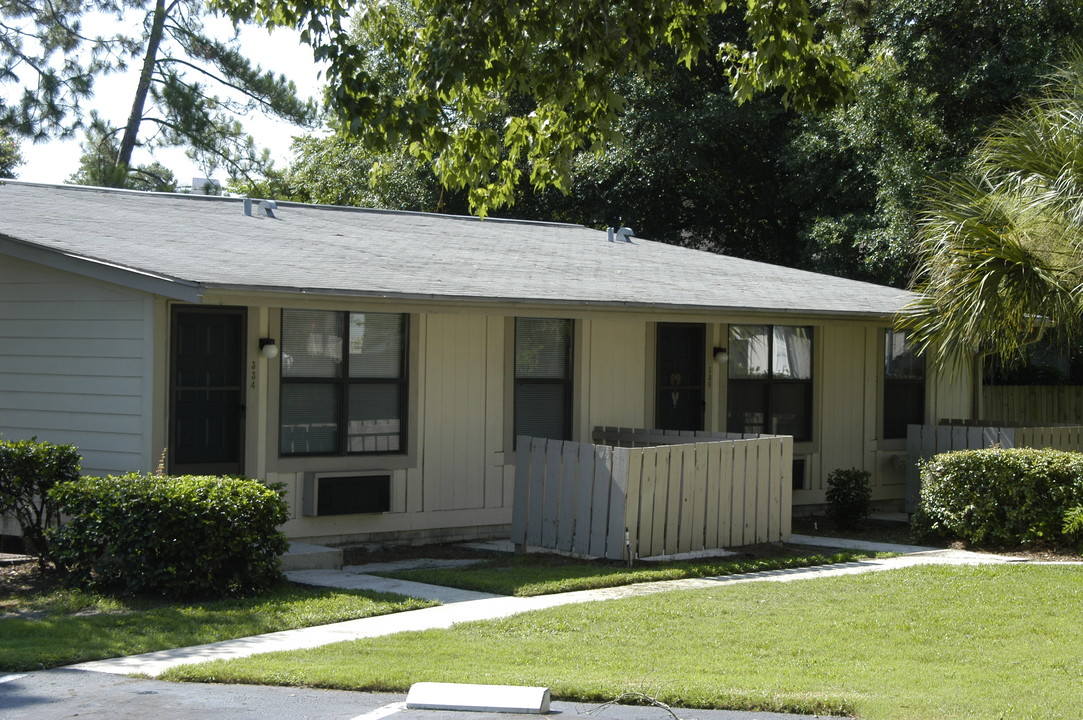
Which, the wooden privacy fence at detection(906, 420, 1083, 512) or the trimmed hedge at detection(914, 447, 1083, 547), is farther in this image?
the wooden privacy fence at detection(906, 420, 1083, 512)

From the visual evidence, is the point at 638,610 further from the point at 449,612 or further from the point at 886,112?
the point at 886,112

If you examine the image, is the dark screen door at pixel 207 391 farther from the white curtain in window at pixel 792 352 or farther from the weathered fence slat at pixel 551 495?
the white curtain in window at pixel 792 352

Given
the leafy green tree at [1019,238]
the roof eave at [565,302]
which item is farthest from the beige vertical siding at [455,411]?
the leafy green tree at [1019,238]

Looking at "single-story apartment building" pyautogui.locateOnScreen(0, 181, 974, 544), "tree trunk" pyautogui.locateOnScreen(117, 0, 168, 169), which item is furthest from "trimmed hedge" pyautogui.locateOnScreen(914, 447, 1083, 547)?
Result: "tree trunk" pyautogui.locateOnScreen(117, 0, 168, 169)

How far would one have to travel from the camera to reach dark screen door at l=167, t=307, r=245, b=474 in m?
11.2

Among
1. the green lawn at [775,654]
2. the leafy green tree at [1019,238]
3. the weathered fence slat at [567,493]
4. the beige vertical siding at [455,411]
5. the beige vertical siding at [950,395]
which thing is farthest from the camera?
the beige vertical siding at [950,395]

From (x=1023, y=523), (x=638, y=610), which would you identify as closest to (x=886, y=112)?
(x=1023, y=523)

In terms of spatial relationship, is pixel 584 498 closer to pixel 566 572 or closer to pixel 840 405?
pixel 566 572

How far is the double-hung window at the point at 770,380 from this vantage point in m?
15.1

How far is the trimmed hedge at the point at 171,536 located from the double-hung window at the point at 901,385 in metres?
9.30

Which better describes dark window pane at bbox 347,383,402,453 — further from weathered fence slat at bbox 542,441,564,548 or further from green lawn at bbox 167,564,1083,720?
green lawn at bbox 167,564,1083,720

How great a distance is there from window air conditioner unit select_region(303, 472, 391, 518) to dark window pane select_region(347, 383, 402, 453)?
11.7 inches

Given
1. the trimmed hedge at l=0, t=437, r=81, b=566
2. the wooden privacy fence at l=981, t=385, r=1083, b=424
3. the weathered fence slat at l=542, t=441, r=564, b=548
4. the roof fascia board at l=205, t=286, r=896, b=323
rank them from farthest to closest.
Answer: the wooden privacy fence at l=981, t=385, r=1083, b=424, the weathered fence slat at l=542, t=441, r=564, b=548, the roof fascia board at l=205, t=286, r=896, b=323, the trimmed hedge at l=0, t=437, r=81, b=566

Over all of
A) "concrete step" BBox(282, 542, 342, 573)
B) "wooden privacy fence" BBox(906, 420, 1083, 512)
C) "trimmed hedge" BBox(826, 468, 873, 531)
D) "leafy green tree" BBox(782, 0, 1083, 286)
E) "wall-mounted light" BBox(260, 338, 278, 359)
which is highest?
"leafy green tree" BBox(782, 0, 1083, 286)
